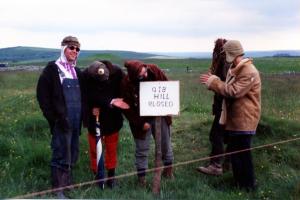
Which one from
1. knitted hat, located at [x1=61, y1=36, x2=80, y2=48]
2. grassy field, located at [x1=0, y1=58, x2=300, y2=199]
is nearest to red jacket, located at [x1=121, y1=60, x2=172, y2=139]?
knitted hat, located at [x1=61, y1=36, x2=80, y2=48]

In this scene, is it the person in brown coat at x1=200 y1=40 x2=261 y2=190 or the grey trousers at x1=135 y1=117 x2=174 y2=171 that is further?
the grey trousers at x1=135 y1=117 x2=174 y2=171

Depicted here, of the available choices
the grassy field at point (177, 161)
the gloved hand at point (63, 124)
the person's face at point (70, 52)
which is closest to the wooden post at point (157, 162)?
the grassy field at point (177, 161)

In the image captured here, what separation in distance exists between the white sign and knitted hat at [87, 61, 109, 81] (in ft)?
1.68

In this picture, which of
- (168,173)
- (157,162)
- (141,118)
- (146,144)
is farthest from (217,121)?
(157,162)

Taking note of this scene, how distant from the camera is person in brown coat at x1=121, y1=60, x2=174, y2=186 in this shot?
22.3ft

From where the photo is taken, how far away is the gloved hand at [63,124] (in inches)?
261

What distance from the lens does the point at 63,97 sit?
260 inches

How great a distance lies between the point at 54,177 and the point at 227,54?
8.22ft

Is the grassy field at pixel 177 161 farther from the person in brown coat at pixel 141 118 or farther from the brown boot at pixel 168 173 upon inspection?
the person in brown coat at pixel 141 118

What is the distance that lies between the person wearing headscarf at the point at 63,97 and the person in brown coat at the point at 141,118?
605 mm

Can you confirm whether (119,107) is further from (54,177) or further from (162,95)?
(54,177)

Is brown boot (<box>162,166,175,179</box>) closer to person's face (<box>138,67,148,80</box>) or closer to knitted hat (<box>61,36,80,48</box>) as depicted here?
person's face (<box>138,67,148,80</box>)

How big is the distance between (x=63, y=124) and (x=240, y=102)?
207cm

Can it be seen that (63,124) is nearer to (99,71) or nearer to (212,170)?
(99,71)
